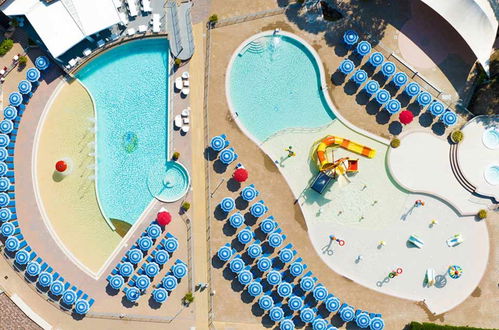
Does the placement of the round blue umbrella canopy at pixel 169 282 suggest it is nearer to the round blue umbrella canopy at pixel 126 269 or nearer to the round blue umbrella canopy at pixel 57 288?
the round blue umbrella canopy at pixel 126 269

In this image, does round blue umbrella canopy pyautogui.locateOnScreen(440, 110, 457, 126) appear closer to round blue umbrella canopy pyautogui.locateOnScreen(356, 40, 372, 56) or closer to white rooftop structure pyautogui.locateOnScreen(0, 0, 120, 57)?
round blue umbrella canopy pyautogui.locateOnScreen(356, 40, 372, 56)

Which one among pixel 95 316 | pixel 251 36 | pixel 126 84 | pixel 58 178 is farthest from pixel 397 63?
pixel 95 316

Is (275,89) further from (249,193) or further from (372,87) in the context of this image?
(249,193)

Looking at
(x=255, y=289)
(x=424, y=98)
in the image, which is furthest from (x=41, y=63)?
(x=424, y=98)

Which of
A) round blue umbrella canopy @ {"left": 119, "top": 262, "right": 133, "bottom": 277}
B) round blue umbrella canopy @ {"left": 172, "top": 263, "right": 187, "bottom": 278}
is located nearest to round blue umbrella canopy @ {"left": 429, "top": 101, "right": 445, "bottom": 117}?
round blue umbrella canopy @ {"left": 172, "top": 263, "right": 187, "bottom": 278}

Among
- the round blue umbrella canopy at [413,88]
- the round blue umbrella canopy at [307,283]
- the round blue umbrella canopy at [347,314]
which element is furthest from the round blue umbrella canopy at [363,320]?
the round blue umbrella canopy at [413,88]
